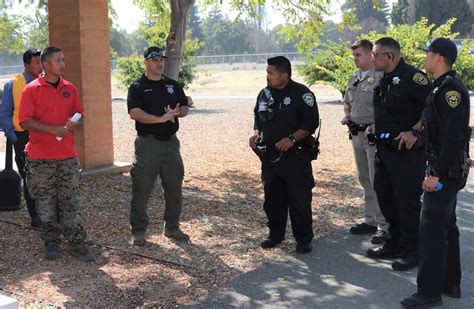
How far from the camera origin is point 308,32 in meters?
11.6

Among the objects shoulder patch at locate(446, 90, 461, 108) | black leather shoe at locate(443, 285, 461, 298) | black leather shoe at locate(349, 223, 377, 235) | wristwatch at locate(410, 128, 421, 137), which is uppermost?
shoulder patch at locate(446, 90, 461, 108)

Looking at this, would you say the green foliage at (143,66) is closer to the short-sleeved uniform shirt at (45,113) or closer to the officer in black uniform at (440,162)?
the short-sleeved uniform shirt at (45,113)

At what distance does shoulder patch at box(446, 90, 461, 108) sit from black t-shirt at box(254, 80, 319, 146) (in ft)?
5.31

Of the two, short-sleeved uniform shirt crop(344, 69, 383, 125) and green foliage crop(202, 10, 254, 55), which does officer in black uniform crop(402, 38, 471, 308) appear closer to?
short-sleeved uniform shirt crop(344, 69, 383, 125)

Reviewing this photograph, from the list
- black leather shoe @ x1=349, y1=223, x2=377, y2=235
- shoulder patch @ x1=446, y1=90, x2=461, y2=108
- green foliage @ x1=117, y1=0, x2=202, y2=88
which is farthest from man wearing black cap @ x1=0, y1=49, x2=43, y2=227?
green foliage @ x1=117, y1=0, x2=202, y2=88

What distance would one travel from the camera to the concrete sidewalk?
4789 mm

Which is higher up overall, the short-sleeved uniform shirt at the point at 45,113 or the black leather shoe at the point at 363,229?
the short-sleeved uniform shirt at the point at 45,113

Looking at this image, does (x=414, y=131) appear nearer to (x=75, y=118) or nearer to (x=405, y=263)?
(x=405, y=263)

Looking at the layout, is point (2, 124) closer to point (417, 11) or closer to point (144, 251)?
point (144, 251)

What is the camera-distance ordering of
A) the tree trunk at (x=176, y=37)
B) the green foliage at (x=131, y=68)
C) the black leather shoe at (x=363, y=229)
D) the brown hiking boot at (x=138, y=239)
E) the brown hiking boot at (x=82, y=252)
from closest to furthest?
the brown hiking boot at (x=82, y=252), the brown hiking boot at (x=138, y=239), the black leather shoe at (x=363, y=229), the tree trunk at (x=176, y=37), the green foliage at (x=131, y=68)

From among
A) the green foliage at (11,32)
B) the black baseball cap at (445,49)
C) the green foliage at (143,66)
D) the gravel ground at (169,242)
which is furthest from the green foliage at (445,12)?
the black baseball cap at (445,49)

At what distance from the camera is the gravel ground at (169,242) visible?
198 inches

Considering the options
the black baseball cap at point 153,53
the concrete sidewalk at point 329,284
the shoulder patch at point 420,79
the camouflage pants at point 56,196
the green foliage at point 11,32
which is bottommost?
the concrete sidewalk at point 329,284

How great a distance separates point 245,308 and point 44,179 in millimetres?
2107
